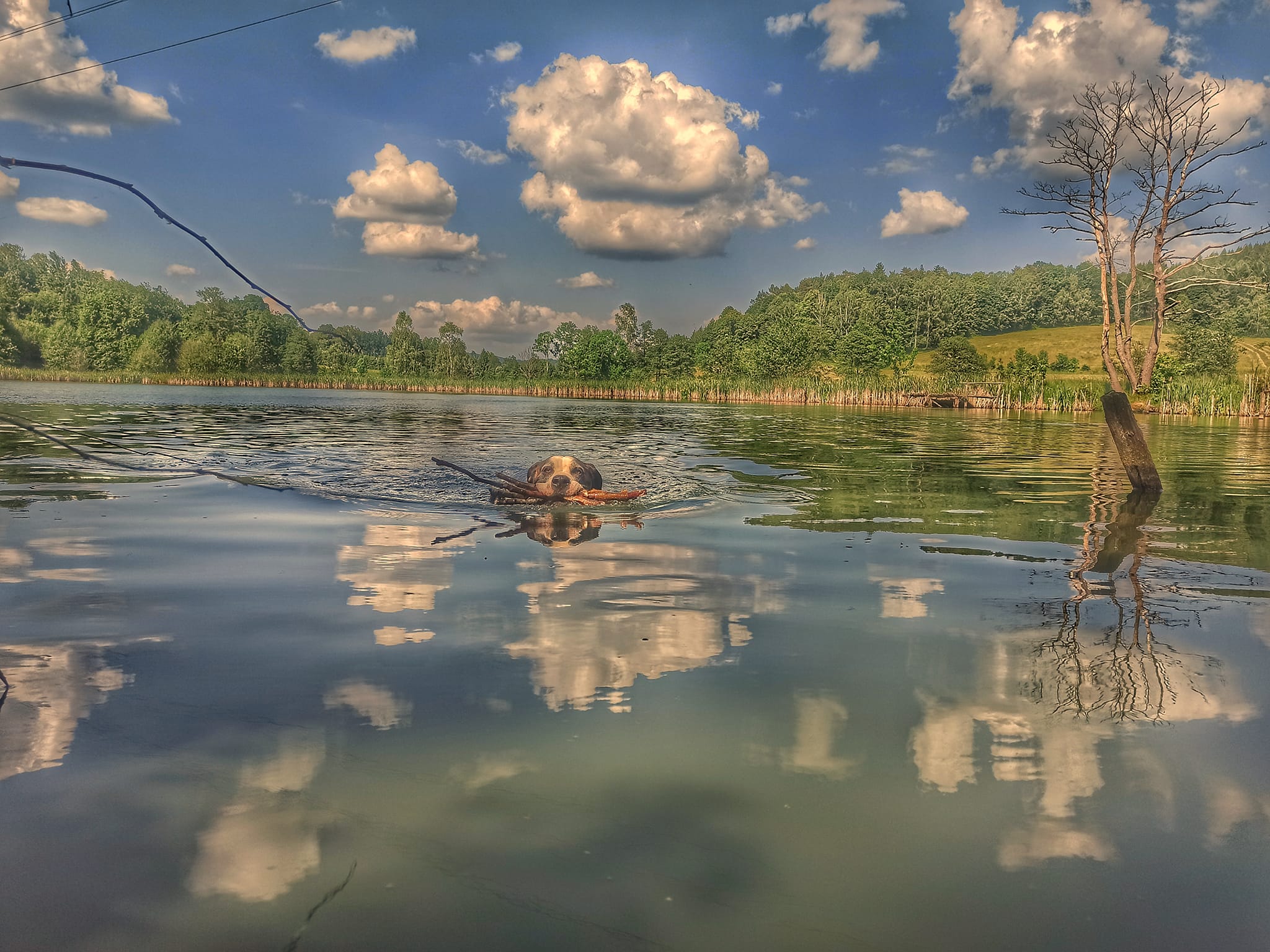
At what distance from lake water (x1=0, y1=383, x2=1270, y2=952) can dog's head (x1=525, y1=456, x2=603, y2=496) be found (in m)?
2.62

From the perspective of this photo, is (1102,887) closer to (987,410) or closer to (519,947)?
(519,947)

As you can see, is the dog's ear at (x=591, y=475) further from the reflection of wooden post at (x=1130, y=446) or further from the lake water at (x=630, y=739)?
the reflection of wooden post at (x=1130, y=446)

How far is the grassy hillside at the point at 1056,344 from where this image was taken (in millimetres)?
89375

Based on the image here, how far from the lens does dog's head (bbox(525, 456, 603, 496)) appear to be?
472 inches

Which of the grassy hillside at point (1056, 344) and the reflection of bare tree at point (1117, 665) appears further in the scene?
the grassy hillside at point (1056, 344)

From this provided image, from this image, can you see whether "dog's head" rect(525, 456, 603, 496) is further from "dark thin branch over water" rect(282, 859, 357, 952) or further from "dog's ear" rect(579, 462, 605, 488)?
"dark thin branch over water" rect(282, 859, 357, 952)

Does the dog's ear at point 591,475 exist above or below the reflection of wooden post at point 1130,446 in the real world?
below

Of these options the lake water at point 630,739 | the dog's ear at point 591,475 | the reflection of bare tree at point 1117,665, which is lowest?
the lake water at point 630,739

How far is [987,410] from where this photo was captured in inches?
2430

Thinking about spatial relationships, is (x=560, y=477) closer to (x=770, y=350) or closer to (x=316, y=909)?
(x=316, y=909)

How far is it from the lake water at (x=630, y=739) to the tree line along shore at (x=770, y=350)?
46.2 metres

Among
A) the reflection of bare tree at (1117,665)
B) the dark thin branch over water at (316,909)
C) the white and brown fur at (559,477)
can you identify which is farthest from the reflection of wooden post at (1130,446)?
the dark thin branch over water at (316,909)

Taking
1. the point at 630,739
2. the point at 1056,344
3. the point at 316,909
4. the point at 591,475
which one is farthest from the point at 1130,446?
the point at 1056,344

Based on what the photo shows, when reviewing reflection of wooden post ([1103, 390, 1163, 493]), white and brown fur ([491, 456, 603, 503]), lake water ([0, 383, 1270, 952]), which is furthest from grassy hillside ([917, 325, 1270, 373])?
lake water ([0, 383, 1270, 952])
